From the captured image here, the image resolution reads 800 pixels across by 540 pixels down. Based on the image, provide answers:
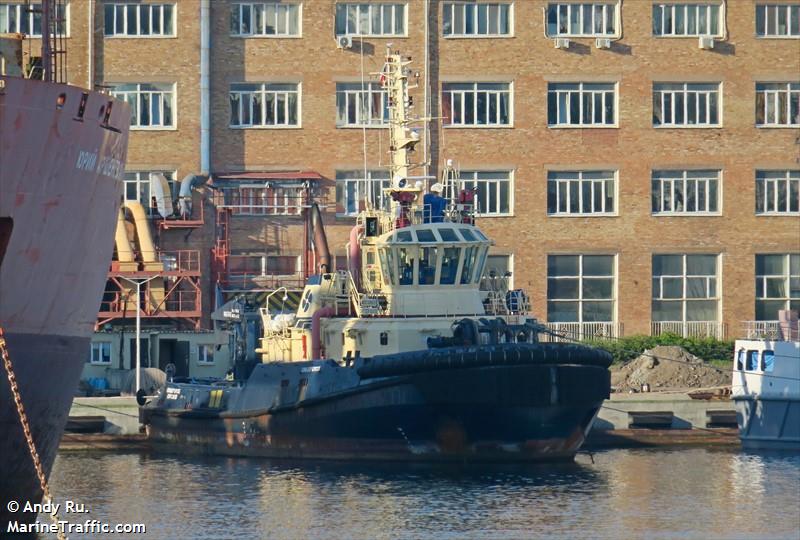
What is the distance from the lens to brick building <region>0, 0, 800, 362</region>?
58844 mm

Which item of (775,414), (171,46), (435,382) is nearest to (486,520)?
(435,382)

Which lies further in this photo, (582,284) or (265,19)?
(582,284)

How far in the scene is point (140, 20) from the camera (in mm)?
58906

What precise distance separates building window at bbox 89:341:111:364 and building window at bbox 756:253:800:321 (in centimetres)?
2267

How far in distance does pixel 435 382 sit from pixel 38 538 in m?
11.9

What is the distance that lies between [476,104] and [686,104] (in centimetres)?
→ 750

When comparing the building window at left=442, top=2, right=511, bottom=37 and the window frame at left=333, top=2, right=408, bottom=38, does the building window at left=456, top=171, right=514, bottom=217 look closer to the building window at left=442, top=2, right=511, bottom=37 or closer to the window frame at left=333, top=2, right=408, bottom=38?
the building window at left=442, top=2, right=511, bottom=37

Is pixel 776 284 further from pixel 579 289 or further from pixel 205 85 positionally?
pixel 205 85

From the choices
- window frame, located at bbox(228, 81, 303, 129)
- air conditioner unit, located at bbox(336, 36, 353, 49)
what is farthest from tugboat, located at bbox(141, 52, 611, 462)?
air conditioner unit, located at bbox(336, 36, 353, 49)

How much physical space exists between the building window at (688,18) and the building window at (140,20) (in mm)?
17043

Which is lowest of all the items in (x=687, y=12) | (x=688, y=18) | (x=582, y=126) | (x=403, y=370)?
(x=403, y=370)

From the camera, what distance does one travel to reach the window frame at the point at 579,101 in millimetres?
60312

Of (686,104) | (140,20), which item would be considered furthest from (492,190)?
(140,20)

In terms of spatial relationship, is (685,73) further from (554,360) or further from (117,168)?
(117,168)
